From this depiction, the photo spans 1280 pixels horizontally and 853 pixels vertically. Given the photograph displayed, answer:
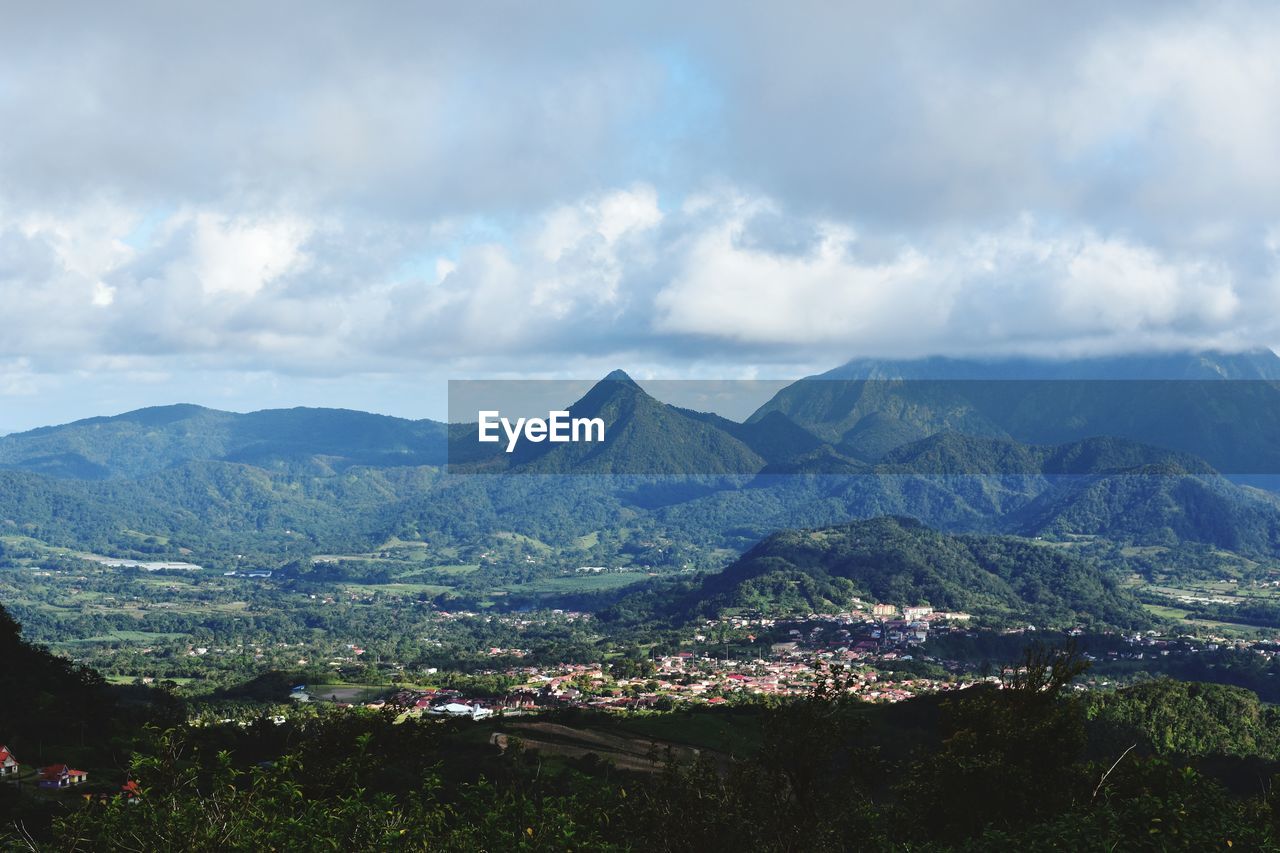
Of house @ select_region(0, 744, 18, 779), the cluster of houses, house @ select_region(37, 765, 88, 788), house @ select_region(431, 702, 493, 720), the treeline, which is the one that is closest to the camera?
the treeline

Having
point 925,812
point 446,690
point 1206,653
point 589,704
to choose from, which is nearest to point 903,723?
point 589,704

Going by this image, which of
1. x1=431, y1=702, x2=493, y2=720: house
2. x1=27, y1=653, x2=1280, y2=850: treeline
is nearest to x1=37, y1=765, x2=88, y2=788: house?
x1=27, y1=653, x2=1280, y2=850: treeline

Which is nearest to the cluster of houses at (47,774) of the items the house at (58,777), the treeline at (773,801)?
the house at (58,777)

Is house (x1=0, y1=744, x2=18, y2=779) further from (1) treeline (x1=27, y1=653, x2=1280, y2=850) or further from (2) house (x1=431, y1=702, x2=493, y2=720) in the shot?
(2) house (x1=431, y1=702, x2=493, y2=720)

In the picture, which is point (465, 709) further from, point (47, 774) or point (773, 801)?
point (773, 801)

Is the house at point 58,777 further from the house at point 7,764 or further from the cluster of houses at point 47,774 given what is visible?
the house at point 7,764

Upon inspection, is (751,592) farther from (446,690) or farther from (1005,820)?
(1005,820)

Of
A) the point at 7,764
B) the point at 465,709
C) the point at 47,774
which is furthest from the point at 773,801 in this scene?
the point at 465,709

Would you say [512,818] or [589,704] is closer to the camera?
[512,818]
